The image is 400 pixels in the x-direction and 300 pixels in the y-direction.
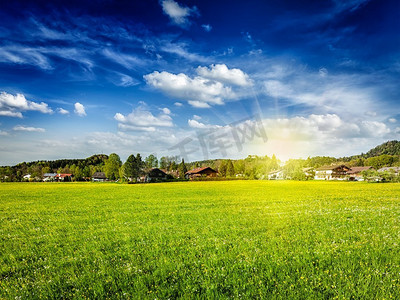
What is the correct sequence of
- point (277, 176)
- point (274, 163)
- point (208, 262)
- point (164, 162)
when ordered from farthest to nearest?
point (164, 162) → point (274, 163) → point (277, 176) → point (208, 262)

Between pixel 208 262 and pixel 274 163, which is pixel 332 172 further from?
pixel 208 262

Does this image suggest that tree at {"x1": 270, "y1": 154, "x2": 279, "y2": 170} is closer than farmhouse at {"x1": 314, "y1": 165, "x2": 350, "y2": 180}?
No

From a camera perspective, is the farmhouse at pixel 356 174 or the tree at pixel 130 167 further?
the farmhouse at pixel 356 174

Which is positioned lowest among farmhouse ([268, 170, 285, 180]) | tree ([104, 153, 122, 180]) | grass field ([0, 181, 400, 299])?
farmhouse ([268, 170, 285, 180])

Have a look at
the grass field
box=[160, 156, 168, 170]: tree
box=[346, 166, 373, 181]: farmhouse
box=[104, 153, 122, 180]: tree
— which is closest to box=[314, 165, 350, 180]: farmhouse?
box=[346, 166, 373, 181]: farmhouse

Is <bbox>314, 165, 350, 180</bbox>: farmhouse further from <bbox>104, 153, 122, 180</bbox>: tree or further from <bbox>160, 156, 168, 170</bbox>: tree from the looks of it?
<bbox>104, 153, 122, 180</bbox>: tree

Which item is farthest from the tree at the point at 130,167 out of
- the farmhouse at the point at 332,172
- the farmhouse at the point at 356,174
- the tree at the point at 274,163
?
the tree at the point at 274,163

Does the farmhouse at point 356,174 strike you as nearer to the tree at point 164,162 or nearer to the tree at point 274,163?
the tree at point 274,163

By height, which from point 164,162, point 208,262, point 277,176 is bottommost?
point 277,176

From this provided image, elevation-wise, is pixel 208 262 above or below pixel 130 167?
below

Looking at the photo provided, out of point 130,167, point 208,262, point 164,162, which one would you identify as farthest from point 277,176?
point 208,262

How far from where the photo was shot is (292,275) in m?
6.34

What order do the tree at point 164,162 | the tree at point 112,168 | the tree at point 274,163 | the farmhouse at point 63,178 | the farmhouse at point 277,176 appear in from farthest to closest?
the tree at point 164,162 < the tree at point 274,163 < the farmhouse at point 63,178 < the farmhouse at point 277,176 < the tree at point 112,168

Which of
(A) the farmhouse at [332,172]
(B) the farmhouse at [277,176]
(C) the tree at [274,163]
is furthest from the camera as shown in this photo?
(C) the tree at [274,163]
